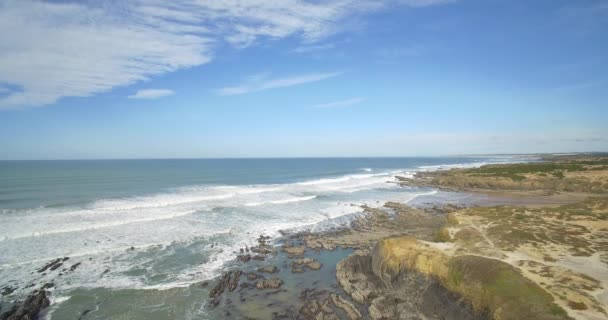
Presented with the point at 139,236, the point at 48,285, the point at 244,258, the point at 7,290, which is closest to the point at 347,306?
the point at 244,258

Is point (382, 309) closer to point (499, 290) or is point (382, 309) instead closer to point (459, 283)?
point (459, 283)

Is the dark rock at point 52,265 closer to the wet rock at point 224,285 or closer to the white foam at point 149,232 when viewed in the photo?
the white foam at point 149,232

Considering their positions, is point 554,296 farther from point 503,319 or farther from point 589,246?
point 589,246

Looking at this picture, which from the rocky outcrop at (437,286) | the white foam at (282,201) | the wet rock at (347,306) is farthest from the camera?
the white foam at (282,201)

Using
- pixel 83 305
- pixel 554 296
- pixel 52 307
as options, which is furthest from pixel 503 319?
pixel 52 307

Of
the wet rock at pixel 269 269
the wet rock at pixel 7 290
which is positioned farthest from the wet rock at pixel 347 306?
the wet rock at pixel 7 290
